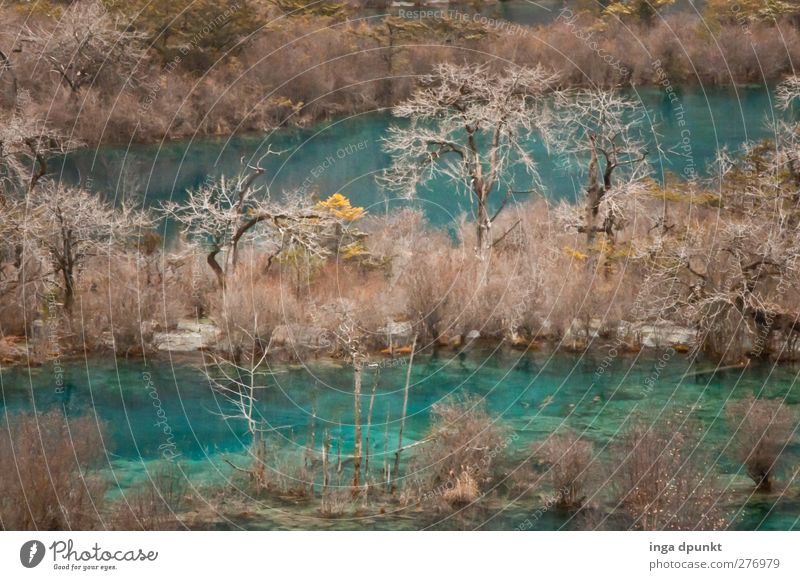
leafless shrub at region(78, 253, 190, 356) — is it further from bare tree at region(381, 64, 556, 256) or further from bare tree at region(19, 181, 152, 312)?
bare tree at region(381, 64, 556, 256)

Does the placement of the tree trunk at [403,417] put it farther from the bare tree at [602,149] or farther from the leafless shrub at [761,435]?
the leafless shrub at [761,435]

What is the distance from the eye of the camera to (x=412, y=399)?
11281mm

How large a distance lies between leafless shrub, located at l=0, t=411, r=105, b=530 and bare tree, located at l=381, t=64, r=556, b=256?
3970 millimetres

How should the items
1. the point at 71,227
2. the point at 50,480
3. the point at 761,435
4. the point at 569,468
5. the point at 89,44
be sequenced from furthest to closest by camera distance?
the point at 89,44 → the point at 71,227 → the point at 761,435 → the point at 569,468 → the point at 50,480

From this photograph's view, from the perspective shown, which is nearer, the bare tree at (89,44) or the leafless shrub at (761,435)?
the leafless shrub at (761,435)

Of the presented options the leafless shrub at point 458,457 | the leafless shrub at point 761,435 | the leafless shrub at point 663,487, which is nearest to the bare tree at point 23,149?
the leafless shrub at point 458,457

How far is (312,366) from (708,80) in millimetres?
4855

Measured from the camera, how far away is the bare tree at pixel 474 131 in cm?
1152

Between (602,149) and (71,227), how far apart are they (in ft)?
16.9

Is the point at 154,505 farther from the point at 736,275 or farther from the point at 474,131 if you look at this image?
the point at 736,275

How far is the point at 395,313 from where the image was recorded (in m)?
11.4

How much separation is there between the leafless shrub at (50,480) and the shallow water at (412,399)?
0.86ft

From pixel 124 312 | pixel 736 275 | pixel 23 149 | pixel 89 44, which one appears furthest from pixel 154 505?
pixel 736 275
